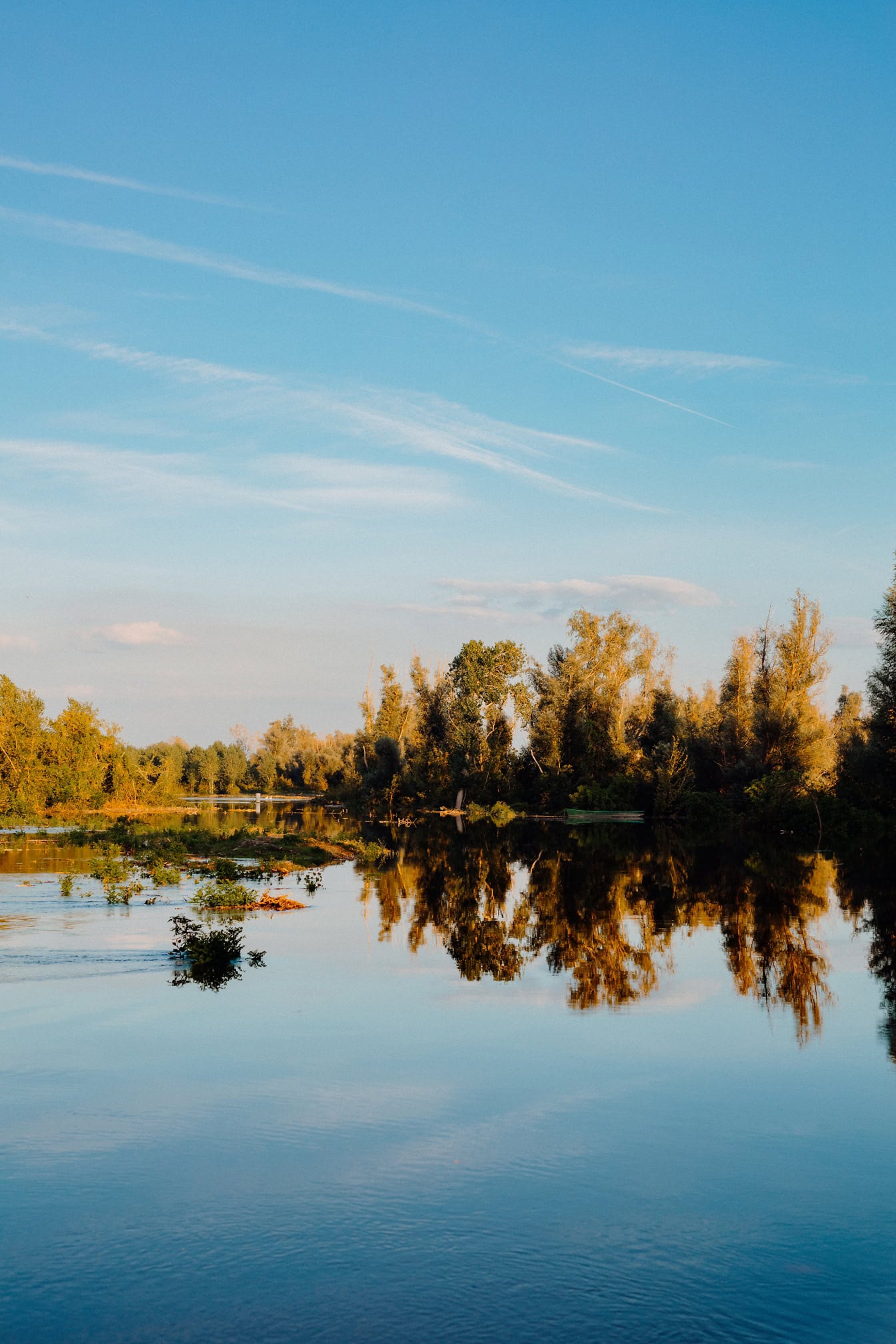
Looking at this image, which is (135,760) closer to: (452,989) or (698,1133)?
(452,989)

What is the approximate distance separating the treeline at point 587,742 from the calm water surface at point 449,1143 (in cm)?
3937

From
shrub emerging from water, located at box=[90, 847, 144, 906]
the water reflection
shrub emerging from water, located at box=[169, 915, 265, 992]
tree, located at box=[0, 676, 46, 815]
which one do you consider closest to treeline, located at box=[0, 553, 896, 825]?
tree, located at box=[0, 676, 46, 815]

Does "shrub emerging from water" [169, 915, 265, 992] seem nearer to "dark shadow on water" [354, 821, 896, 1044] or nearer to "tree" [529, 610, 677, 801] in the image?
"dark shadow on water" [354, 821, 896, 1044]

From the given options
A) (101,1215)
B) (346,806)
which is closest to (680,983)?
(101,1215)

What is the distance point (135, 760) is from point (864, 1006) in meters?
59.0

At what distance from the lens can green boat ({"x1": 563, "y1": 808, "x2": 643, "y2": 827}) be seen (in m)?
69.9

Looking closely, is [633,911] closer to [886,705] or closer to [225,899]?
[225,899]

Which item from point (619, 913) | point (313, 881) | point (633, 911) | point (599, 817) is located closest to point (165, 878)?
point (313, 881)

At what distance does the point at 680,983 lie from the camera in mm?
15742

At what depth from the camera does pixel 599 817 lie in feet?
232

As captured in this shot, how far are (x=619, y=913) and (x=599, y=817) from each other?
47930 millimetres

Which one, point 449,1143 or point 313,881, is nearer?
point 449,1143

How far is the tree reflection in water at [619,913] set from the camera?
16.3 m

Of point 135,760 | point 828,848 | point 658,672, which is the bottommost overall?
point 828,848
